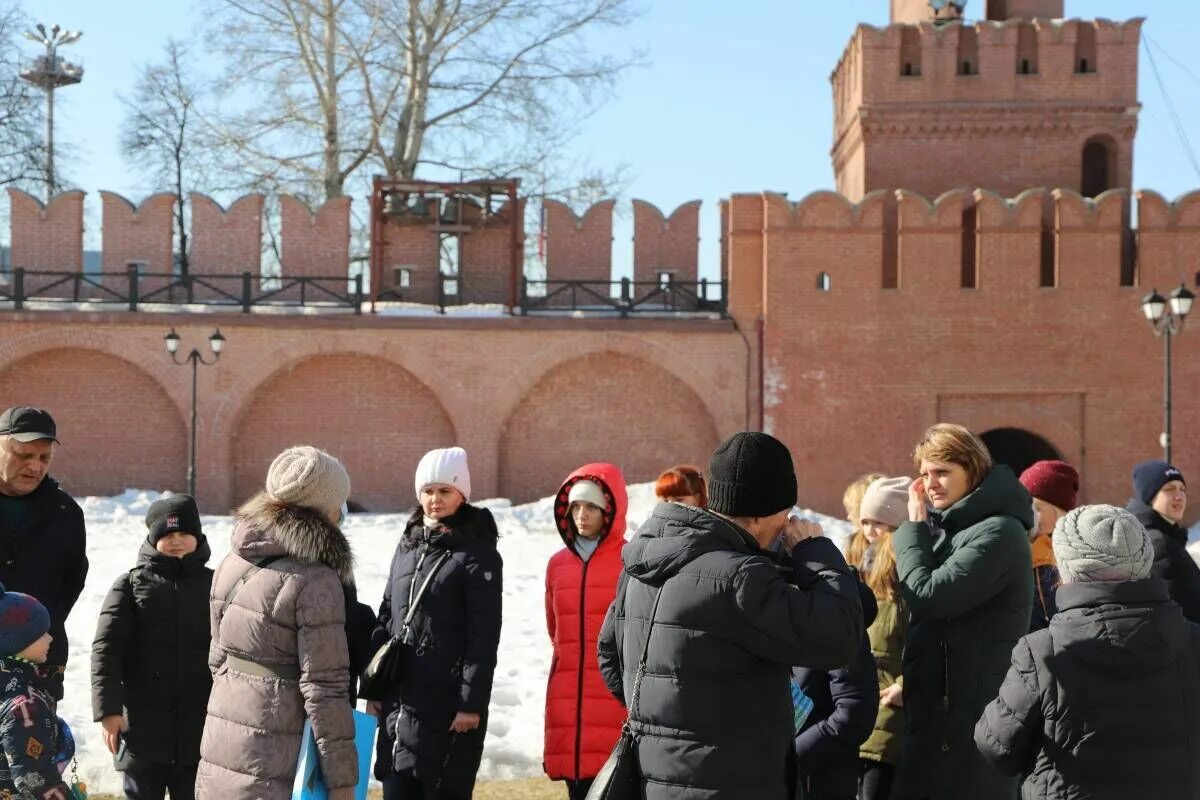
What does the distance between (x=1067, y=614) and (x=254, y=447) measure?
18098 millimetres

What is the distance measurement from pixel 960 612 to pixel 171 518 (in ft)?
8.92

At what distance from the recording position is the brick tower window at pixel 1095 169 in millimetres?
21547

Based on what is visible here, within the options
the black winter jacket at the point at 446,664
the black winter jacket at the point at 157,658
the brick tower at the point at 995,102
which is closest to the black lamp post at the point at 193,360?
the brick tower at the point at 995,102

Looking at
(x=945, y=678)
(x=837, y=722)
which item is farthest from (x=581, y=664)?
(x=945, y=678)

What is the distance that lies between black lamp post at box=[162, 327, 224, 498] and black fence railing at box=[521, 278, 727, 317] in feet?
14.4

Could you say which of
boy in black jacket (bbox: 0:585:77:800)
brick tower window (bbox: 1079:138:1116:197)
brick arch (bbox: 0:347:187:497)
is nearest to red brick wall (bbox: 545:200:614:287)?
brick arch (bbox: 0:347:187:497)

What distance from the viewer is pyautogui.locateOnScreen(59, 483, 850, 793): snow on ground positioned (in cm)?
694

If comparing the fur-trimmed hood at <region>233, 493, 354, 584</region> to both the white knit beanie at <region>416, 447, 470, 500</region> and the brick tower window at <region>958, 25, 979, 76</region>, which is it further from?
the brick tower window at <region>958, 25, 979, 76</region>

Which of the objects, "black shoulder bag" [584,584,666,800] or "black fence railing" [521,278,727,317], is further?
"black fence railing" [521,278,727,317]

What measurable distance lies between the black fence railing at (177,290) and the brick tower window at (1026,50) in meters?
10.6

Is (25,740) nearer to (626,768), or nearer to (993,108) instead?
(626,768)

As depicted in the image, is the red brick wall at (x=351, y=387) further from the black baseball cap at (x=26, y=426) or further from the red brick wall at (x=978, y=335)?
the black baseball cap at (x=26, y=426)

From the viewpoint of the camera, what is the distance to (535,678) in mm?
8273

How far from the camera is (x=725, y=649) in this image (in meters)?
3.14
